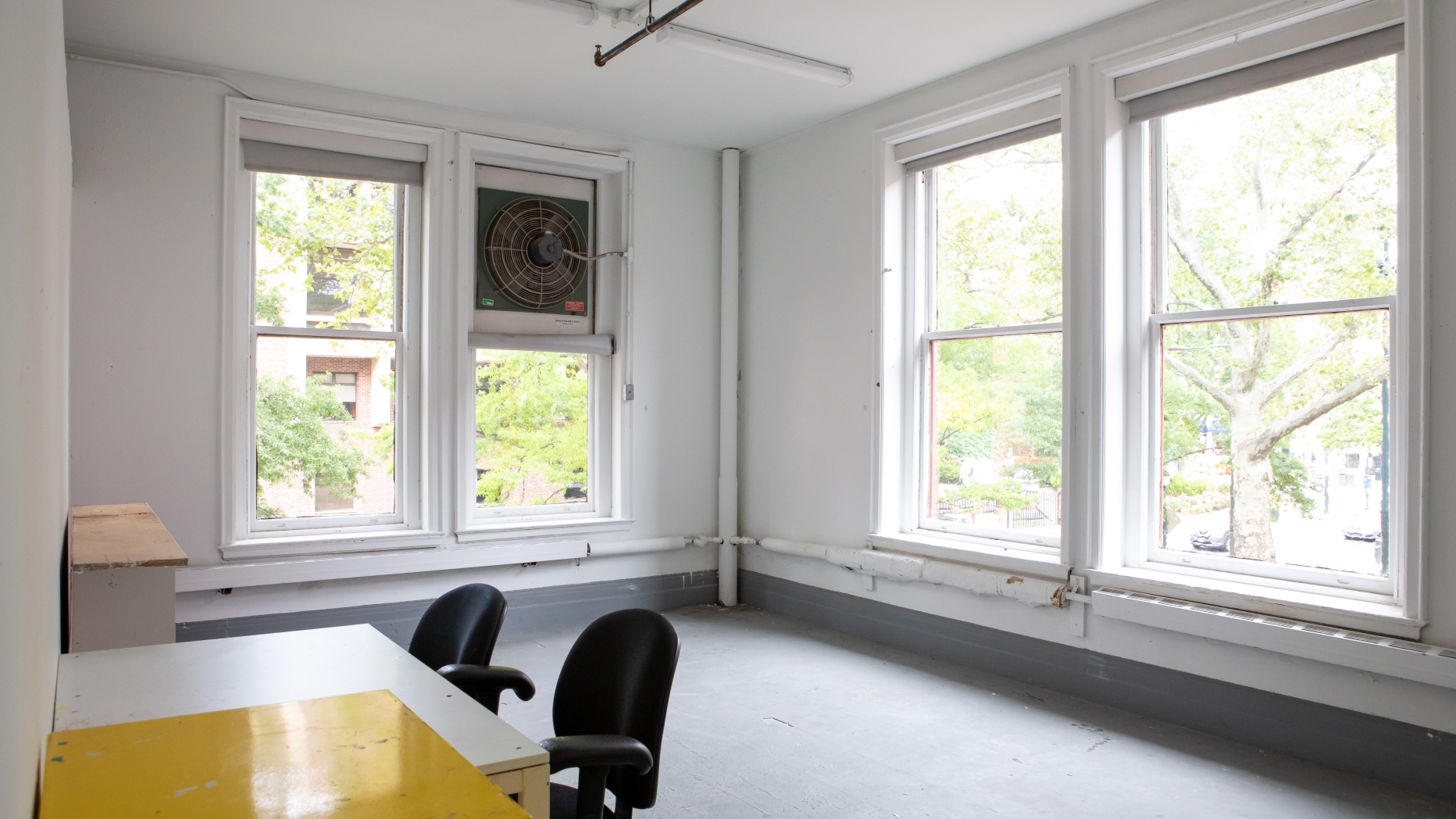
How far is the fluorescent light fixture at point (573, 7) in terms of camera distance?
12.1 feet

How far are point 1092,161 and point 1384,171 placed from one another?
1095 millimetres

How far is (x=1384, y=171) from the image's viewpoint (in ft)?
10.8

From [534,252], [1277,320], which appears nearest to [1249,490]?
[1277,320]

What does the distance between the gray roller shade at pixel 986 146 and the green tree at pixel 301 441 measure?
11.4ft

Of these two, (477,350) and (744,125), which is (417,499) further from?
(744,125)

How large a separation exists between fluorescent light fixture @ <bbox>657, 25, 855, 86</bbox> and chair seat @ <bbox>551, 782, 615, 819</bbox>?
3130 mm

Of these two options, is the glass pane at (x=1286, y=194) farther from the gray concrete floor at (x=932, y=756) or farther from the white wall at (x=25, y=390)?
the white wall at (x=25, y=390)

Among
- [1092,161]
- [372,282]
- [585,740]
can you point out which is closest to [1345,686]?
[1092,161]

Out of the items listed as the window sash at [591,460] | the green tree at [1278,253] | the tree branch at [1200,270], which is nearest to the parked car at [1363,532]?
the green tree at [1278,253]

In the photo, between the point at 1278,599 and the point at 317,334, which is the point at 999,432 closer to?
the point at 1278,599

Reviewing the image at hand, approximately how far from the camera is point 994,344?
15.2ft

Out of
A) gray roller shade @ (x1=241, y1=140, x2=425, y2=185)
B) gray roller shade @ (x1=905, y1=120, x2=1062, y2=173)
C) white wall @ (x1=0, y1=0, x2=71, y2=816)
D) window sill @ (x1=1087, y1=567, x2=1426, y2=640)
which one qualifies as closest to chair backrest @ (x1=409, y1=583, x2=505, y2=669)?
white wall @ (x1=0, y1=0, x2=71, y2=816)

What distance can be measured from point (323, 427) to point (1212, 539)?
4407 millimetres

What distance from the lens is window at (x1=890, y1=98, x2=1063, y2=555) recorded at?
4.37 m
